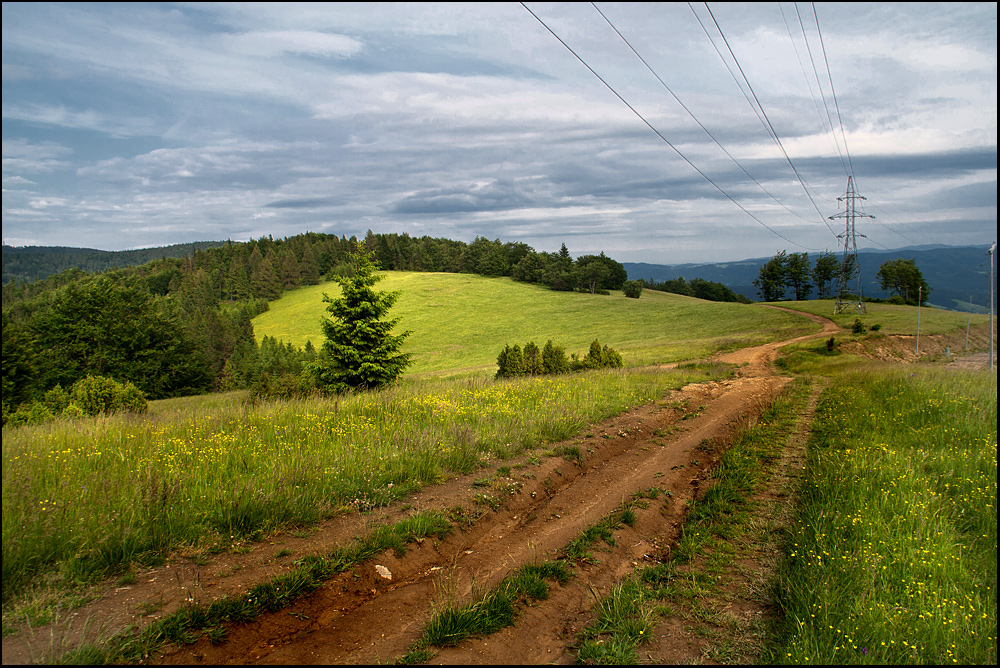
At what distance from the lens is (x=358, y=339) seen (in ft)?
63.6

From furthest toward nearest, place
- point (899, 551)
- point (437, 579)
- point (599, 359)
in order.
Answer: point (599, 359) < point (437, 579) < point (899, 551)

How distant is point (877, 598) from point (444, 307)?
260ft

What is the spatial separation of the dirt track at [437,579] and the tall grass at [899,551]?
5.31ft

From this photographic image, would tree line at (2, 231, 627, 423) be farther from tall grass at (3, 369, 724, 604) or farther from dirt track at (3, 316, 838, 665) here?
dirt track at (3, 316, 838, 665)

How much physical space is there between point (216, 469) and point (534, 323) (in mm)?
64150

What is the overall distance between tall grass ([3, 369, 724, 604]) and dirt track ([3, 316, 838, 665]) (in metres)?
0.40

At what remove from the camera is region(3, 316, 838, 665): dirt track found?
368 centimetres

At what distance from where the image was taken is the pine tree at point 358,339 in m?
19.3

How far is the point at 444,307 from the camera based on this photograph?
269ft

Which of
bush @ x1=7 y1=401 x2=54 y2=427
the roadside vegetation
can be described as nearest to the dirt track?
the roadside vegetation

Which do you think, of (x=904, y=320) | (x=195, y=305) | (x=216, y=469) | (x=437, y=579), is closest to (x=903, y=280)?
(x=904, y=320)

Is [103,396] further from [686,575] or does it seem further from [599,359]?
[599,359]

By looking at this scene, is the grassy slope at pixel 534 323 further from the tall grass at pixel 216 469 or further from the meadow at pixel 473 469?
the tall grass at pixel 216 469

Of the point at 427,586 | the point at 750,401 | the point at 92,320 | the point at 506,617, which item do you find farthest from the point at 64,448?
the point at 92,320
